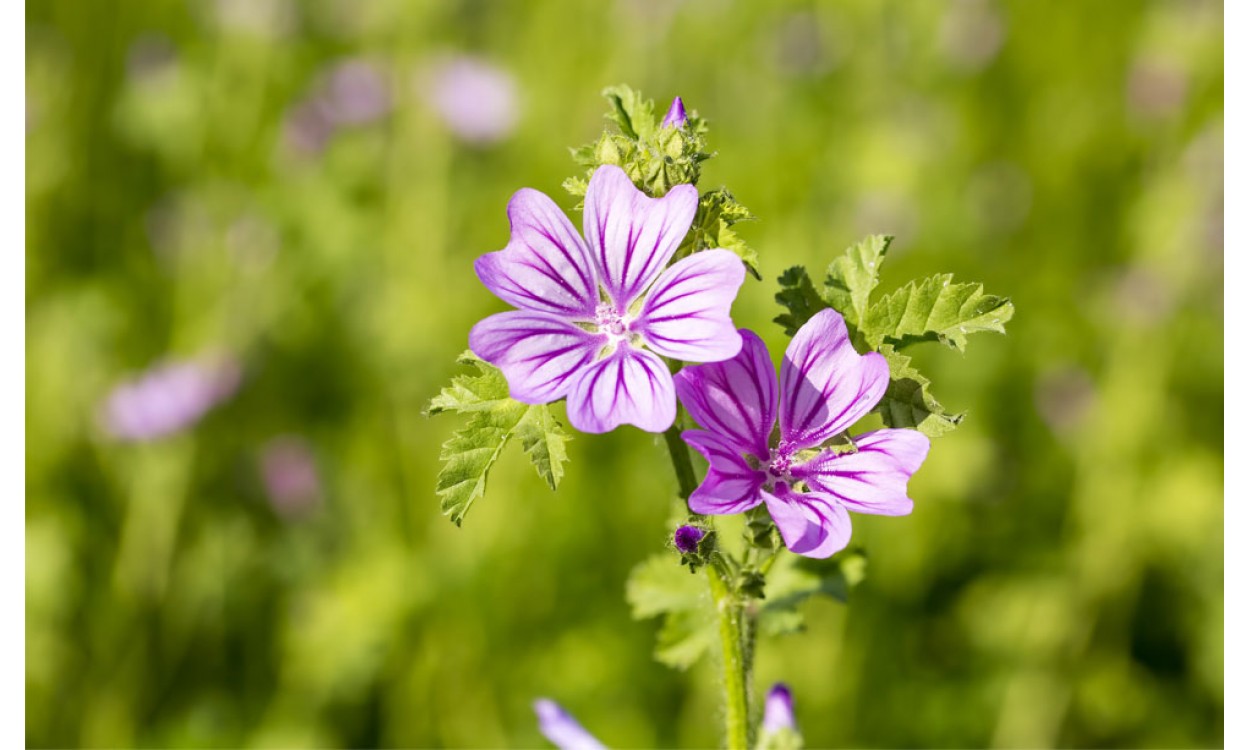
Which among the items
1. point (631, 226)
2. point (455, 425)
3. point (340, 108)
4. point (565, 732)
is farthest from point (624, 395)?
point (340, 108)

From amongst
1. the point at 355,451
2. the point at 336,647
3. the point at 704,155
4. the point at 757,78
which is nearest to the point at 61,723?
the point at 336,647

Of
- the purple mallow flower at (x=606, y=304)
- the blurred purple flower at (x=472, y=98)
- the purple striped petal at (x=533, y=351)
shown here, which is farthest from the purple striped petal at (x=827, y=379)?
the blurred purple flower at (x=472, y=98)

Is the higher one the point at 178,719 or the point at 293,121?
the point at 293,121

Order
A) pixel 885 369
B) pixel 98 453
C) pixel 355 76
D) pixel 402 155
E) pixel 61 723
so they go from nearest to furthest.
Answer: pixel 885 369
pixel 61 723
pixel 98 453
pixel 402 155
pixel 355 76

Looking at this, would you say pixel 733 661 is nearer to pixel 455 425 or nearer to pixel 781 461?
pixel 781 461

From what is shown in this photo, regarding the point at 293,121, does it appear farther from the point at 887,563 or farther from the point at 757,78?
the point at 887,563

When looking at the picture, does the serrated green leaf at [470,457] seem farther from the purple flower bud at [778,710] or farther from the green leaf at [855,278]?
the purple flower bud at [778,710]
